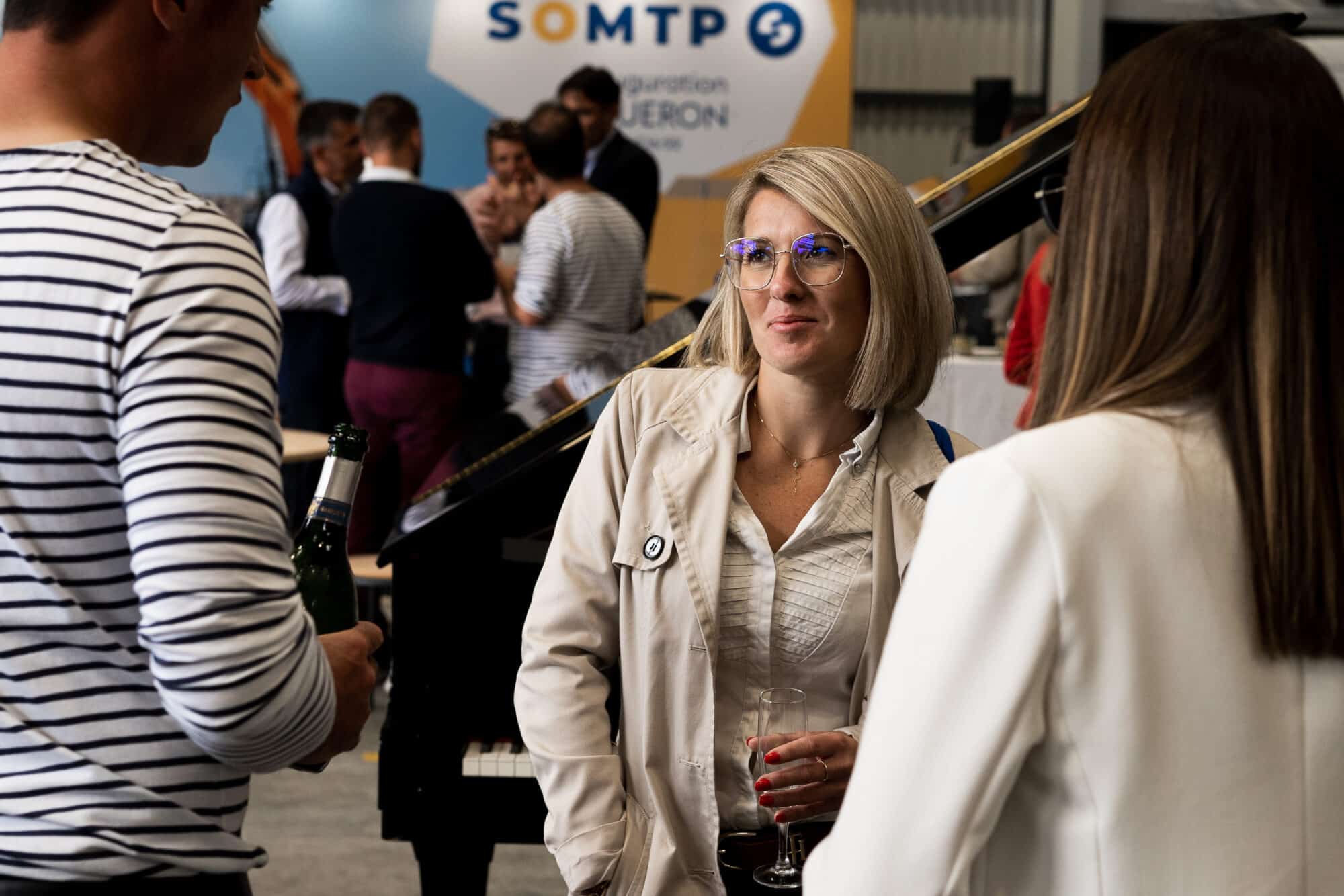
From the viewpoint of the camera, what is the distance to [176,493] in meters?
0.87

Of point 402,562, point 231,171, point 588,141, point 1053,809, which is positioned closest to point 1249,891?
point 1053,809

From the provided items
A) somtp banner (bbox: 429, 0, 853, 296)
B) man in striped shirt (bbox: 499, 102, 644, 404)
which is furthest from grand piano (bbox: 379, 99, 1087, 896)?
somtp banner (bbox: 429, 0, 853, 296)

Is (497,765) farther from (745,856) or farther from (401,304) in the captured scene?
(401,304)

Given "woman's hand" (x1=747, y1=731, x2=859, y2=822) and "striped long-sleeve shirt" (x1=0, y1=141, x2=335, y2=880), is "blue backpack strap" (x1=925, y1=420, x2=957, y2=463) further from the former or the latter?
"striped long-sleeve shirt" (x1=0, y1=141, x2=335, y2=880)

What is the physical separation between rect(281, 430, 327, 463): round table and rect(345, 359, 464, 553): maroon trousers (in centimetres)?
22

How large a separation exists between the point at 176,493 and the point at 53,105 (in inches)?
12.4

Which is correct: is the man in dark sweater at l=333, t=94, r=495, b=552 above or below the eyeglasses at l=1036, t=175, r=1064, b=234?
below

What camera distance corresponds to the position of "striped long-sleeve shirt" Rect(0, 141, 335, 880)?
877 millimetres

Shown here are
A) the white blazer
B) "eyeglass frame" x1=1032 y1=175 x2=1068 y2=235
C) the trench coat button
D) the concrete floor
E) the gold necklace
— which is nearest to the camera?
the white blazer

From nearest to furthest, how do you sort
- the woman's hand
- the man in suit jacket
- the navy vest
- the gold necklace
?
the woman's hand
the gold necklace
the navy vest
the man in suit jacket

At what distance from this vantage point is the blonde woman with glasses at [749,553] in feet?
5.33

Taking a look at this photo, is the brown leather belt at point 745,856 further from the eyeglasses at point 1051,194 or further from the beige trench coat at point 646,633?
the eyeglasses at point 1051,194

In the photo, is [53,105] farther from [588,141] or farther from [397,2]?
[397,2]

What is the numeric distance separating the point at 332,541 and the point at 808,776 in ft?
2.00
